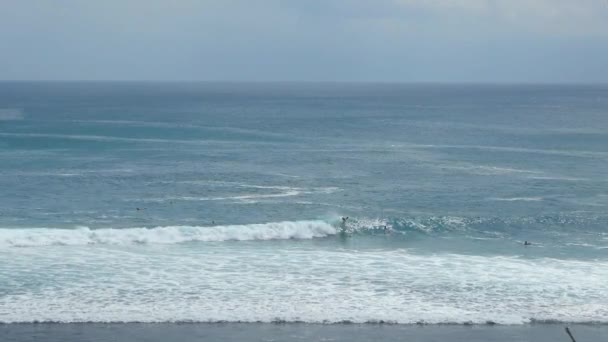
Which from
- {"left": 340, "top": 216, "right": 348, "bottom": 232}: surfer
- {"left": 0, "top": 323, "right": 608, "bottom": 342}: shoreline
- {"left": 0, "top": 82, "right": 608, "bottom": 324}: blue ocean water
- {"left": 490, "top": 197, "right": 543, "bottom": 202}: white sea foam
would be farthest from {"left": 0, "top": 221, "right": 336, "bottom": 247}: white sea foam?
{"left": 490, "top": 197, "right": 543, "bottom": 202}: white sea foam

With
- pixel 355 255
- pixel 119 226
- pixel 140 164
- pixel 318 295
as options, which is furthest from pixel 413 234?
pixel 140 164

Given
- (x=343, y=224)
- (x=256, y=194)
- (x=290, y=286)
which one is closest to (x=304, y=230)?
(x=343, y=224)

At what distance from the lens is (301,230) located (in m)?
43.8

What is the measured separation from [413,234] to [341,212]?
651 centimetres

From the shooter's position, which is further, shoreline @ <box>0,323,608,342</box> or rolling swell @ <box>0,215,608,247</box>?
rolling swell @ <box>0,215,608,247</box>

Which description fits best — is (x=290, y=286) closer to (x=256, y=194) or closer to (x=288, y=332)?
(x=288, y=332)

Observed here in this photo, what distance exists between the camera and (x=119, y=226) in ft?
145

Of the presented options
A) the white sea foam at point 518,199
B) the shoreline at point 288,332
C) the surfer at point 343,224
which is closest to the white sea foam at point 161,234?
the surfer at point 343,224

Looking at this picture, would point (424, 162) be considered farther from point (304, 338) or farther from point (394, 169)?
point (304, 338)

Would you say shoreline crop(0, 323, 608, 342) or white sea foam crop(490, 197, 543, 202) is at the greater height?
white sea foam crop(490, 197, 543, 202)

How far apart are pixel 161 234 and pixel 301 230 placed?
7.64 m

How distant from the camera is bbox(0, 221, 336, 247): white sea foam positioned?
40406 millimetres

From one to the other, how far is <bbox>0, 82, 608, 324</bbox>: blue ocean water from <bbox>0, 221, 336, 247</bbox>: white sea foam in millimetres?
119

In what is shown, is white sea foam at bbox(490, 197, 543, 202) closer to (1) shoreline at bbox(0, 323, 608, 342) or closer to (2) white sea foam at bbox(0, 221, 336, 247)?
(2) white sea foam at bbox(0, 221, 336, 247)
